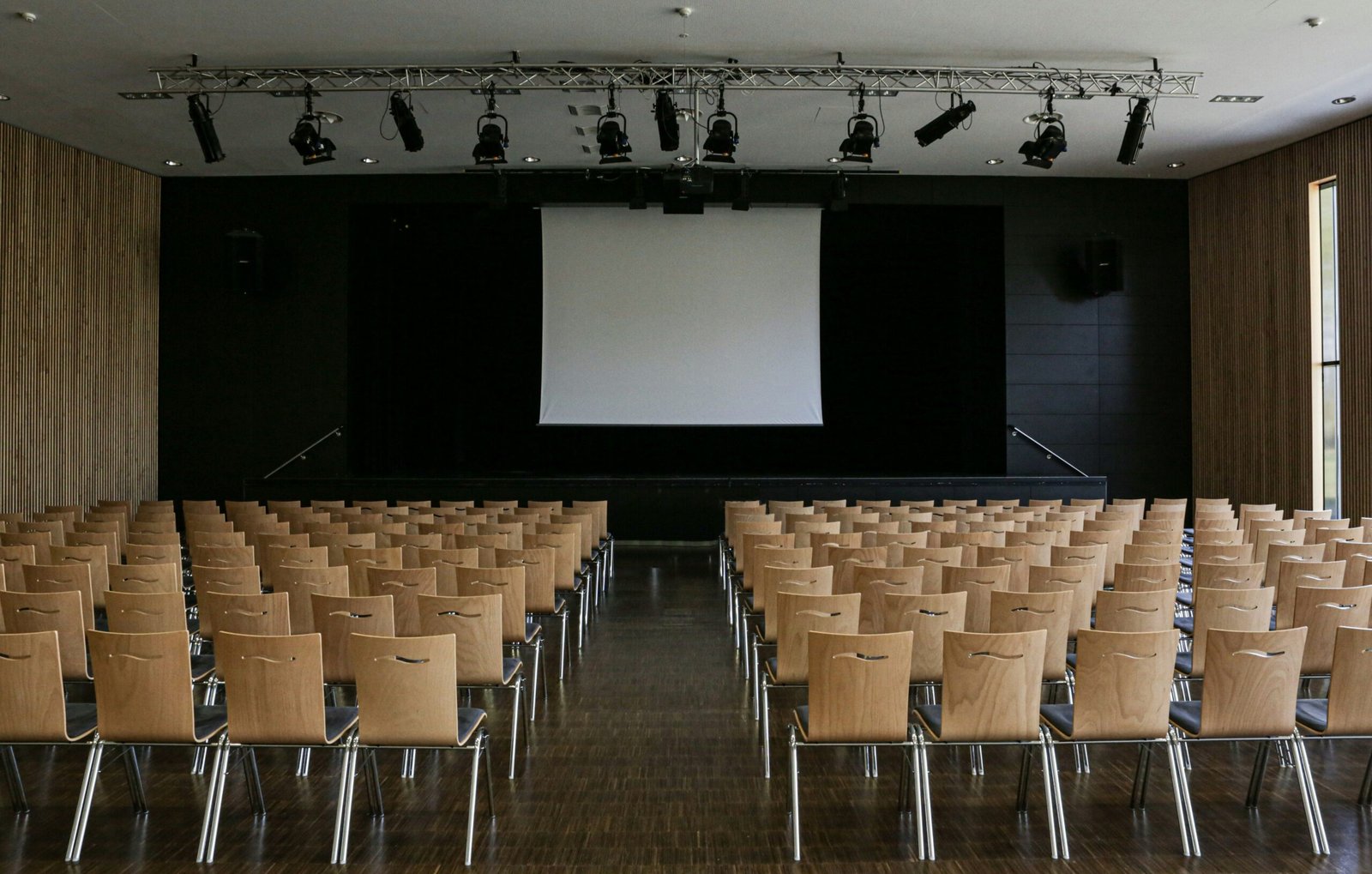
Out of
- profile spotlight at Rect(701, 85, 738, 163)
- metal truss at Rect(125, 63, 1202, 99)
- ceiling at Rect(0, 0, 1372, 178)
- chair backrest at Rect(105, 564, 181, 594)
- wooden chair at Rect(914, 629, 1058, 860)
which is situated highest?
ceiling at Rect(0, 0, 1372, 178)

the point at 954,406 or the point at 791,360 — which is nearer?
the point at 791,360

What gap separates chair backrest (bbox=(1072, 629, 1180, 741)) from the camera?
3.96 m

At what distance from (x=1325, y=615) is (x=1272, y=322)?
10258 millimetres

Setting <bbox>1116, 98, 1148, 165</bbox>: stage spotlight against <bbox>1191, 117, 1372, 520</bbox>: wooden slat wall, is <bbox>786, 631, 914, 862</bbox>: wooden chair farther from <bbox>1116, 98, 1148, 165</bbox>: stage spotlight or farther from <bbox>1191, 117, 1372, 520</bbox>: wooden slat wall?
<bbox>1191, 117, 1372, 520</bbox>: wooden slat wall

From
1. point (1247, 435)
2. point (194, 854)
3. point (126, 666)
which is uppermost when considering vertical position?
point (1247, 435)

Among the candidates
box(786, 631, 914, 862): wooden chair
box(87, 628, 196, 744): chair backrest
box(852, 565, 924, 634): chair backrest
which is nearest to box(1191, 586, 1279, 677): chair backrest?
box(852, 565, 924, 634): chair backrest

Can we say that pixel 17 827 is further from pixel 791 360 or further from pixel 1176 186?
pixel 1176 186

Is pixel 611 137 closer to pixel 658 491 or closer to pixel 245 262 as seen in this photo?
pixel 658 491

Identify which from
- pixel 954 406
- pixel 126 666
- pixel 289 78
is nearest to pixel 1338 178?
pixel 954 406

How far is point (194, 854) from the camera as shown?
12.6 feet

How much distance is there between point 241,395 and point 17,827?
39.0 feet

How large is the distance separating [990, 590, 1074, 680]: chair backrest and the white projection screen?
10.6 meters

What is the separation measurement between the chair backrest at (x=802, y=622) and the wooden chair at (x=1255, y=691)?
1514mm

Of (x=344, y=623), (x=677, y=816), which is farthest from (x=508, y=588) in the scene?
(x=677, y=816)
